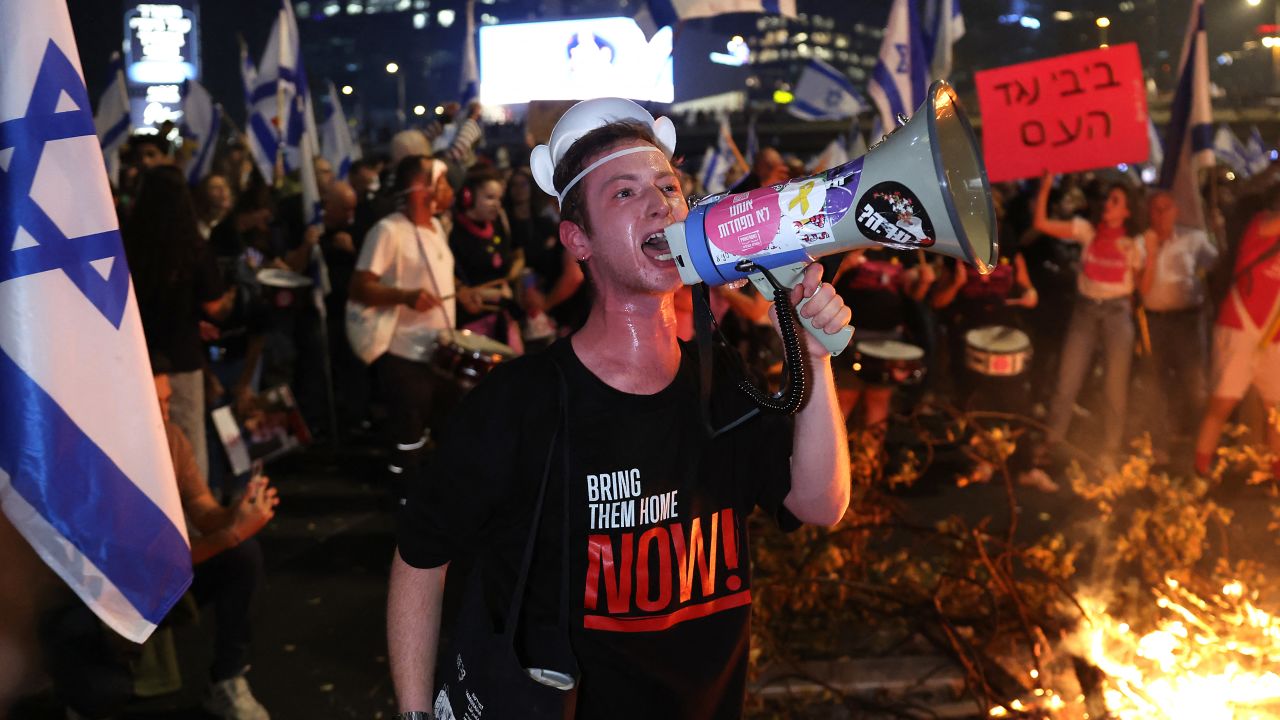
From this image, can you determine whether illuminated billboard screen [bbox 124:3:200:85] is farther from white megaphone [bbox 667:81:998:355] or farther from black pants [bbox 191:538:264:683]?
white megaphone [bbox 667:81:998:355]

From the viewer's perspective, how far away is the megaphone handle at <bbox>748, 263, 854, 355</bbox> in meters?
1.98

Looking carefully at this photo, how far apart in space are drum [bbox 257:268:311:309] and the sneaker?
3.96m

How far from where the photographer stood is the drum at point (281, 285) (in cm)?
843

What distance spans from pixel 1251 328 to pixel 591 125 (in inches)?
256

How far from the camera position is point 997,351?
822 centimetres

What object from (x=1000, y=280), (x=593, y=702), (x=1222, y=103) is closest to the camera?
(x=593, y=702)

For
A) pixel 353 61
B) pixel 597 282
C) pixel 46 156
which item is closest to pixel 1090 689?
pixel 597 282

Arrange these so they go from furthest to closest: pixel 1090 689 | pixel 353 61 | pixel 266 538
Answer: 1. pixel 353 61
2. pixel 266 538
3. pixel 1090 689

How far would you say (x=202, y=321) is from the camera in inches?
266

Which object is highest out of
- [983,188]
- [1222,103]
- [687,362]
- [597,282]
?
[983,188]

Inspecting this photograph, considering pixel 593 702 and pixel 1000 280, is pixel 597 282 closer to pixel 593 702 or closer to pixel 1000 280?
pixel 593 702

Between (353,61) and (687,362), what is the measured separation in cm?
13879

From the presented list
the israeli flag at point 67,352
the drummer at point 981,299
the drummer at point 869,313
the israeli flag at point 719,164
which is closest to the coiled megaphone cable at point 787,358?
the israeli flag at point 67,352

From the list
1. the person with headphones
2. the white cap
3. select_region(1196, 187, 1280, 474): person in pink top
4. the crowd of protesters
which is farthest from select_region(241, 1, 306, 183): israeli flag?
the white cap
